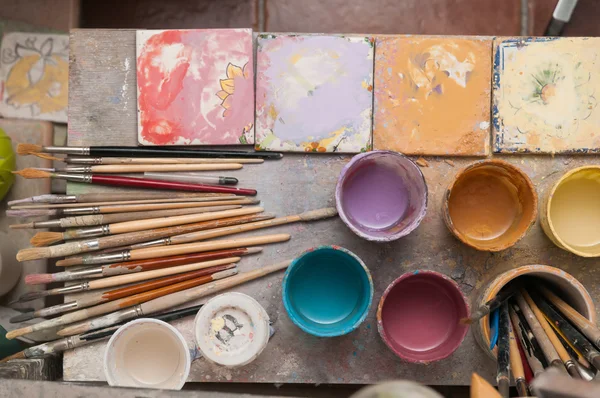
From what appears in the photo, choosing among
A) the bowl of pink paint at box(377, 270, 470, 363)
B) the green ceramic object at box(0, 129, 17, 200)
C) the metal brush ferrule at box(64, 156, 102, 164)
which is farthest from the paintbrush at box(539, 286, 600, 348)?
the green ceramic object at box(0, 129, 17, 200)

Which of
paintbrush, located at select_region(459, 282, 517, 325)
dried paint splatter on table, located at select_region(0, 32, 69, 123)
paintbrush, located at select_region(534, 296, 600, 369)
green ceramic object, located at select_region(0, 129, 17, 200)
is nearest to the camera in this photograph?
paintbrush, located at select_region(534, 296, 600, 369)

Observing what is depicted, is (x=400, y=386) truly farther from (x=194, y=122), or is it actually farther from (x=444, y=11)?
(x=444, y=11)

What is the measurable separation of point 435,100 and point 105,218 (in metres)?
0.85

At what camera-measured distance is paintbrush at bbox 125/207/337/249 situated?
1206mm

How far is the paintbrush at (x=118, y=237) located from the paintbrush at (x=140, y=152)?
14 cm

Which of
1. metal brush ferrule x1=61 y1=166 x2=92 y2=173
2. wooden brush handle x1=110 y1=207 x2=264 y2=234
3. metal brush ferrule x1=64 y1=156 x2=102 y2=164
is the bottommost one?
wooden brush handle x1=110 y1=207 x2=264 y2=234

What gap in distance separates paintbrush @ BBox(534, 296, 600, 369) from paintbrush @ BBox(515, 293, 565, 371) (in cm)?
4

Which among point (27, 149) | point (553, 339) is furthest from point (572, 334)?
point (27, 149)

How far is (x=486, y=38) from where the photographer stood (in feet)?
4.11

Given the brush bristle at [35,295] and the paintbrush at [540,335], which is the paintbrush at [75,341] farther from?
the paintbrush at [540,335]

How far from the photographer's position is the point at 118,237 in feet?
3.91

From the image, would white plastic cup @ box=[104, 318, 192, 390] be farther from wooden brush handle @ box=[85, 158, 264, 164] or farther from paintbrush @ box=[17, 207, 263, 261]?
wooden brush handle @ box=[85, 158, 264, 164]

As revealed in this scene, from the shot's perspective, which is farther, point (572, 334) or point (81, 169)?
point (81, 169)

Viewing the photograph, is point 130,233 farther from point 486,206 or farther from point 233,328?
point 486,206
